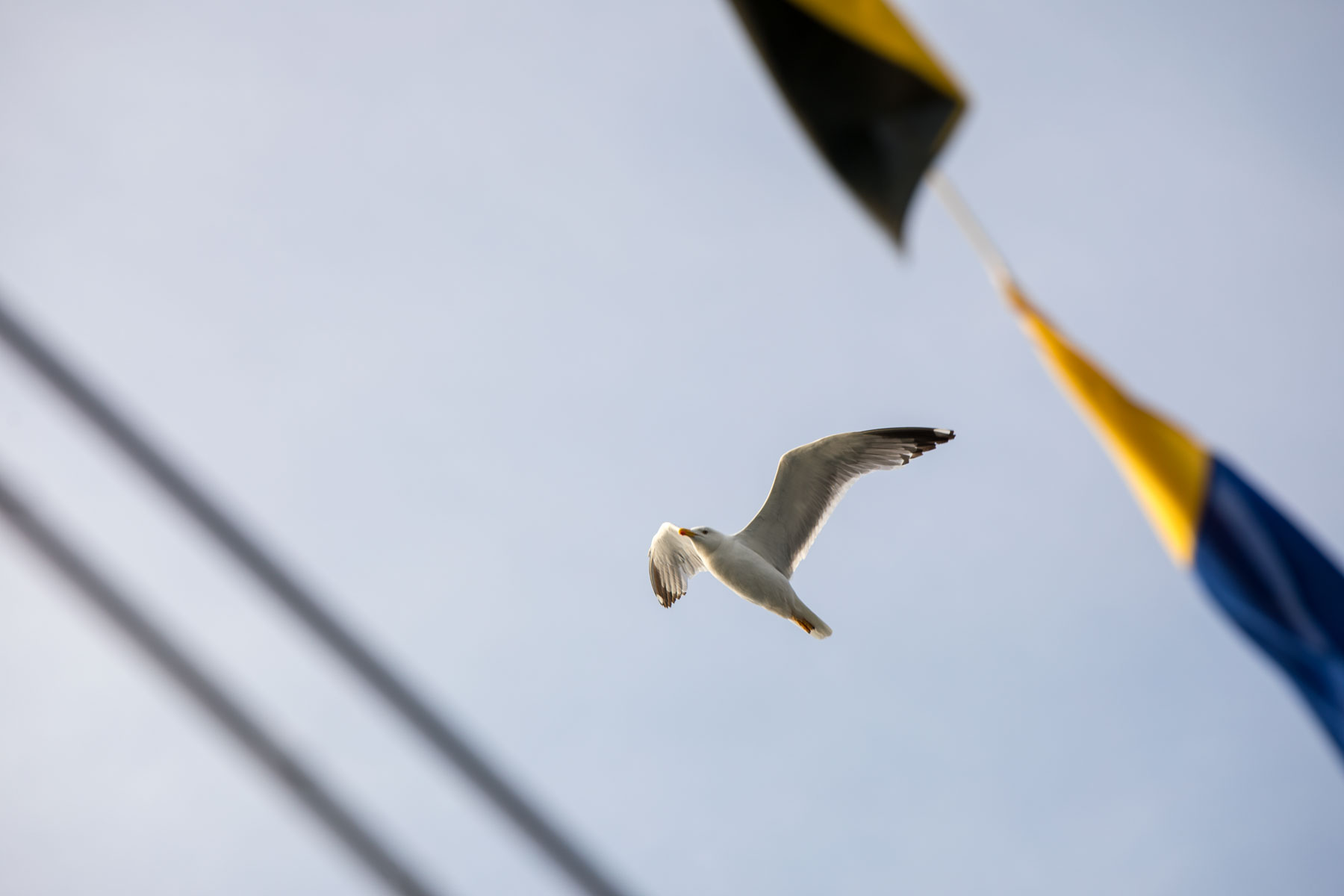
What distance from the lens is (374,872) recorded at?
1.18 metres

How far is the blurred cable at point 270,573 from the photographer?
1.12m

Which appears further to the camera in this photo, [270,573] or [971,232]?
[971,232]

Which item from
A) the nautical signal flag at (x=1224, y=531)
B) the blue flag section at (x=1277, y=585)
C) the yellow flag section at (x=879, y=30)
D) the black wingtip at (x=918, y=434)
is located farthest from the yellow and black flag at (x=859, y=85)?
the black wingtip at (x=918, y=434)

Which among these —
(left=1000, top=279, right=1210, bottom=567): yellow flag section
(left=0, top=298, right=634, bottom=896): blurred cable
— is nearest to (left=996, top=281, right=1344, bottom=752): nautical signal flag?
(left=1000, top=279, right=1210, bottom=567): yellow flag section

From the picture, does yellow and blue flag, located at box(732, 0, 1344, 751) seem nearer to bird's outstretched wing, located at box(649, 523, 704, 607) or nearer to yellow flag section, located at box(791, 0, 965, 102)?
yellow flag section, located at box(791, 0, 965, 102)

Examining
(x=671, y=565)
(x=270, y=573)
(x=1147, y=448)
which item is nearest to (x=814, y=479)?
(x=671, y=565)

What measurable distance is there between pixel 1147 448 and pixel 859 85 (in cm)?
195

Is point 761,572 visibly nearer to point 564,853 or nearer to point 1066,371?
point 1066,371

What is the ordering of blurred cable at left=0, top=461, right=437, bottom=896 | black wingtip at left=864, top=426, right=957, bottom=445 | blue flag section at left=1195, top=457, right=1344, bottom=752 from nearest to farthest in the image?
blurred cable at left=0, top=461, right=437, bottom=896, blue flag section at left=1195, top=457, right=1344, bottom=752, black wingtip at left=864, top=426, right=957, bottom=445

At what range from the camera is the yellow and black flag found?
452 cm

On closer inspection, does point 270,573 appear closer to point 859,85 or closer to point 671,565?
point 859,85

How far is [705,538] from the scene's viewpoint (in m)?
11.1

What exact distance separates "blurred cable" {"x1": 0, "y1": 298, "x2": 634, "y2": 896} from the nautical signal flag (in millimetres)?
4058

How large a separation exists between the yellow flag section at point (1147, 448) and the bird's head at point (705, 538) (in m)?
6.45
